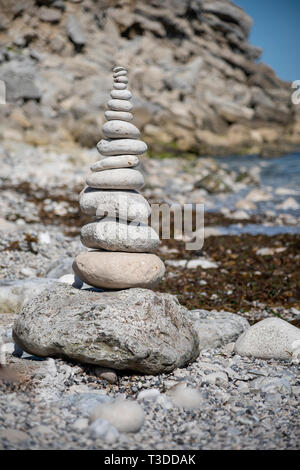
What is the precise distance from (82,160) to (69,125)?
24.6 ft

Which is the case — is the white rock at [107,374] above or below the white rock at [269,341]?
below

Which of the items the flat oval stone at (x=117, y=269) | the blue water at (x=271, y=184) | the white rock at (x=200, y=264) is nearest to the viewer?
the flat oval stone at (x=117, y=269)

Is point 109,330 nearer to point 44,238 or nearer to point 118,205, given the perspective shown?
point 118,205

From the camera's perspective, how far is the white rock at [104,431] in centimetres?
345

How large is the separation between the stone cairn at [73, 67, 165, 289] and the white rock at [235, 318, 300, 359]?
143cm

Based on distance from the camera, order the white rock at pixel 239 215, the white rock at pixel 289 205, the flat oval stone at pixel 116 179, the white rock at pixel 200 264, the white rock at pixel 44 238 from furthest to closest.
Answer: the white rock at pixel 289 205 → the white rock at pixel 239 215 → the white rock at pixel 44 238 → the white rock at pixel 200 264 → the flat oval stone at pixel 116 179

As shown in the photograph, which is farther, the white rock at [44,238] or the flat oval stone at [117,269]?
the white rock at [44,238]

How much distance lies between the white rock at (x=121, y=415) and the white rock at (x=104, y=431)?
7 centimetres

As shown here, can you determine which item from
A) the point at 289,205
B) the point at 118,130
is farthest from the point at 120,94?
the point at 289,205

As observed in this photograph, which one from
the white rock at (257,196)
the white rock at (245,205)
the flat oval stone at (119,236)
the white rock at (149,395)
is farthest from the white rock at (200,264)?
the white rock at (257,196)

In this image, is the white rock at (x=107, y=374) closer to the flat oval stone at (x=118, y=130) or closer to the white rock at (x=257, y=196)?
the flat oval stone at (x=118, y=130)

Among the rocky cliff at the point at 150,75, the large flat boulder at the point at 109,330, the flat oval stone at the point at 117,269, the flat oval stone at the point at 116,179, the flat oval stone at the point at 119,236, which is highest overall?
the rocky cliff at the point at 150,75

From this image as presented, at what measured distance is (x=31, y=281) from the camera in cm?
678
